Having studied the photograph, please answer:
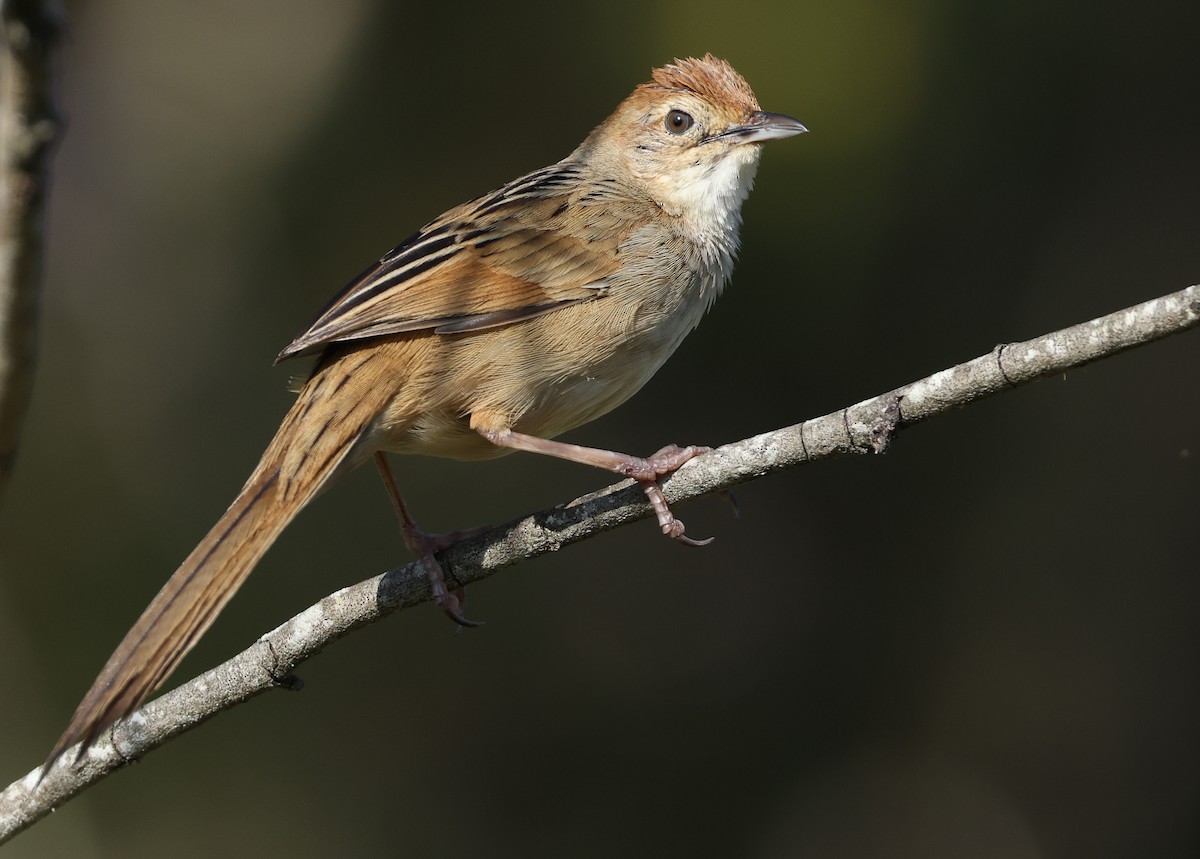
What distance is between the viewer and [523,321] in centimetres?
427

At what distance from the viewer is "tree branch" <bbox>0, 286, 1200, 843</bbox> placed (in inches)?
110

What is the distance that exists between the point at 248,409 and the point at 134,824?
2.24m

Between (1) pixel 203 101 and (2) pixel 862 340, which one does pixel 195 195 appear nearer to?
(1) pixel 203 101

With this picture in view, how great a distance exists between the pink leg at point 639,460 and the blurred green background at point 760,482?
2.64m

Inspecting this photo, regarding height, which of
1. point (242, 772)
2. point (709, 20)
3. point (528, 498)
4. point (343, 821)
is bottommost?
point (343, 821)

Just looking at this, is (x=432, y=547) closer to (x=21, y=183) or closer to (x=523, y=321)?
(x=523, y=321)

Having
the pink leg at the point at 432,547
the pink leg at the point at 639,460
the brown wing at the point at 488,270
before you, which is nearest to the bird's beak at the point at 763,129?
the brown wing at the point at 488,270

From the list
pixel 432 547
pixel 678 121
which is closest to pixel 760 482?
pixel 678 121

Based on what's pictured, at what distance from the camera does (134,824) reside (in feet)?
21.5

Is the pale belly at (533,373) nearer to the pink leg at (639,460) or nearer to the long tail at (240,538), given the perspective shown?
the pink leg at (639,460)

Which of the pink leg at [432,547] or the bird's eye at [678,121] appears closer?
the pink leg at [432,547]

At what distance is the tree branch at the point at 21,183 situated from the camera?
1631 mm

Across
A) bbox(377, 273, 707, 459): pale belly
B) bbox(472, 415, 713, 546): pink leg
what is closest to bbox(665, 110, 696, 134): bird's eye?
bbox(377, 273, 707, 459): pale belly

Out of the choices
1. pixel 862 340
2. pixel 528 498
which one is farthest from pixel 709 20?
pixel 528 498
